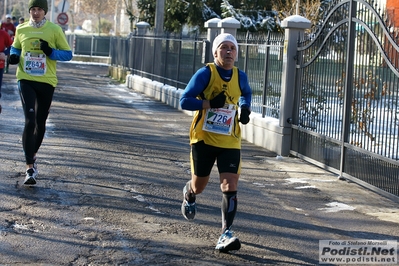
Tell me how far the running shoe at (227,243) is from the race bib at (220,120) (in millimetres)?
822

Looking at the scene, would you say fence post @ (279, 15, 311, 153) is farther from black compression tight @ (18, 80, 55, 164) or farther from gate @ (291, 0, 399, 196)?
black compression tight @ (18, 80, 55, 164)

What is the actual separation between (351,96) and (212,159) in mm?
4258

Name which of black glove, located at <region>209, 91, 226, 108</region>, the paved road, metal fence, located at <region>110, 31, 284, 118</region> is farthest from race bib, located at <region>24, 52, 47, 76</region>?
metal fence, located at <region>110, 31, 284, 118</region>

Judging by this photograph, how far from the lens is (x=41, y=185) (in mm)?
8891

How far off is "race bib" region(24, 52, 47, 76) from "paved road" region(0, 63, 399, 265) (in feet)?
3.98

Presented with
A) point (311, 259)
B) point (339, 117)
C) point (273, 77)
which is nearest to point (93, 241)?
point (311, 259)

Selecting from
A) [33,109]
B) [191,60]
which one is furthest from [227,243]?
[191,60]

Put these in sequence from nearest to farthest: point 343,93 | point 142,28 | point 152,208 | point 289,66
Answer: point 152,208 → point 343,93 → point 289,66 → point 142,28

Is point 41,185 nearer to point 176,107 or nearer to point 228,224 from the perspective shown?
point 228,224

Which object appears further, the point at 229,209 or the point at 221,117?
the point at 221,117

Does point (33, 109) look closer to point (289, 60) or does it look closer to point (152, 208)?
point (152, 208)

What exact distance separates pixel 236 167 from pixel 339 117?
4643mm

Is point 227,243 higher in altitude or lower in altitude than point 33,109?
lower

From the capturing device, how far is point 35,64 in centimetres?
905
